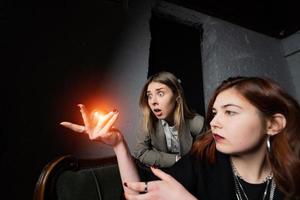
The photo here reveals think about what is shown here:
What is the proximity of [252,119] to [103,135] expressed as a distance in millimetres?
556

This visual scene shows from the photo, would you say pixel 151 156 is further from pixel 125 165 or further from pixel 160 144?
pixel 125 165

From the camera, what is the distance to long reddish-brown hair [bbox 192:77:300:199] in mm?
943

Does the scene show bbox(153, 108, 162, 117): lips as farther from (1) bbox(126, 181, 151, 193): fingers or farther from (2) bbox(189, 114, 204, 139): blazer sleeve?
(1) bbox(126, 181, 151, 193): fingers

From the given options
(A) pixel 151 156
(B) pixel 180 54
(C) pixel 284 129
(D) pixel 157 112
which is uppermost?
Result: (B) pixel 180 54

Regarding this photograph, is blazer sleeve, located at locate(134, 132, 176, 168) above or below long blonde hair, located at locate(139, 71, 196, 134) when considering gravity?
below

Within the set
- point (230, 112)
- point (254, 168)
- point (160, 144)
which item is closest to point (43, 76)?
point (160, 144)

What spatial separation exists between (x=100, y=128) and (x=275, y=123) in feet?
2.23

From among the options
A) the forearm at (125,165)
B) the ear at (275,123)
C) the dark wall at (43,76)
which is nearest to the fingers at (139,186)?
the forearm at (125,165)

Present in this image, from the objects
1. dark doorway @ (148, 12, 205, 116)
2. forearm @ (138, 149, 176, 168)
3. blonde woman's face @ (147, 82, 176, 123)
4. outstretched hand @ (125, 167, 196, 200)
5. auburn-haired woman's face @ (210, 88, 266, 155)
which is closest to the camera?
outstretched hand @ (125, 167, 196, 200)

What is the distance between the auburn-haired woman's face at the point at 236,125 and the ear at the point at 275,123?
0.14 feet

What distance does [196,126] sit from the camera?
1871 mm

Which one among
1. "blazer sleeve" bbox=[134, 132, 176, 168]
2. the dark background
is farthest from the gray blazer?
the dark background

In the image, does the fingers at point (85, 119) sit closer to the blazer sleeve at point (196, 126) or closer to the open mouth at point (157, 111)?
the open mouth at point (157, 111)

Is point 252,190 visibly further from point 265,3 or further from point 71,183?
point 265,3
